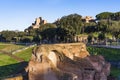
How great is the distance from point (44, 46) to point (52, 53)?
40.5 inches

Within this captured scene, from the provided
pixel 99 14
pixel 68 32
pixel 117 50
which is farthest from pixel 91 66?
pixel 99 14

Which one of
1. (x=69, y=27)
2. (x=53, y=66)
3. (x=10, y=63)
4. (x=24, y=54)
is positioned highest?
(x=69, y=27)

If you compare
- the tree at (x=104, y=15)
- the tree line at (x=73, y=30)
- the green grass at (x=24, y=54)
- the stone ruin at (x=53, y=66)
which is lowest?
the green grass at (x=24, y=54)

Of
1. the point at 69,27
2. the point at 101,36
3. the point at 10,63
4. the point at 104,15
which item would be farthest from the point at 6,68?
the point at 104,15

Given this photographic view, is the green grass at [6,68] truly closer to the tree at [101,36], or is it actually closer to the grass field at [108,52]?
the grass field at [108,52]

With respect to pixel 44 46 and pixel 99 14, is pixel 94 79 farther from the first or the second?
pixel 99 14

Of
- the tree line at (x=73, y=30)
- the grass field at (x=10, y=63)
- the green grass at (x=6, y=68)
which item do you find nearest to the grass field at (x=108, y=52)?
the grass field at (x=10, y=63)

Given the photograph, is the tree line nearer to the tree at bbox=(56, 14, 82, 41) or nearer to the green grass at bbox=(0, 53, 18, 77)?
the tree at bbox=(56, 14, 82, 41)

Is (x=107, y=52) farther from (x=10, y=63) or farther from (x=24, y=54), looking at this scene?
(x=10, y=63)

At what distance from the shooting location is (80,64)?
93.2 ft

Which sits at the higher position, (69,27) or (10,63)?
(69,27)

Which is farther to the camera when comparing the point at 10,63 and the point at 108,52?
the point at 108,52

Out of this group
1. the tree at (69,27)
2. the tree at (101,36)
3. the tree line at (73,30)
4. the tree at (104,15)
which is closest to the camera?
the tree at (69,27)

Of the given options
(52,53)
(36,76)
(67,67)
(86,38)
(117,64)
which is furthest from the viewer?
(86,38)
